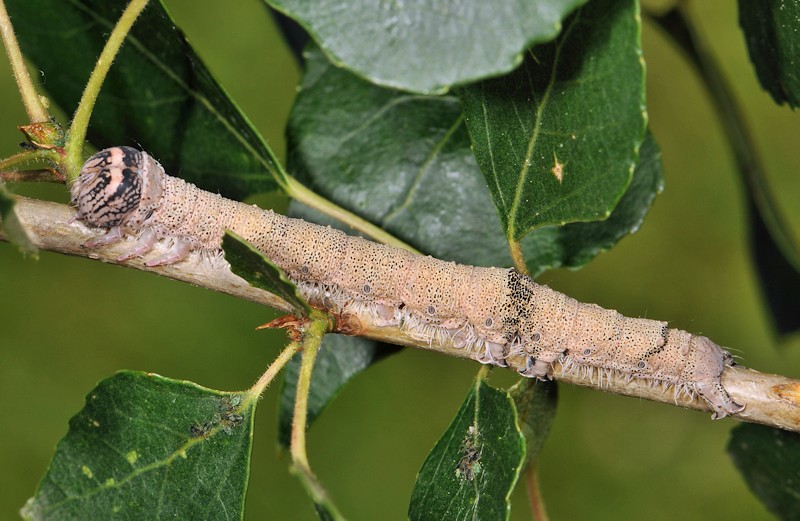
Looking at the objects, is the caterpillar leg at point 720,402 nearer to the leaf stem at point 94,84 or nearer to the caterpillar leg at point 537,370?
the caterpillar leg at point 537,370

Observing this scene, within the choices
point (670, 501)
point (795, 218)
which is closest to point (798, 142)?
point (795, 218)

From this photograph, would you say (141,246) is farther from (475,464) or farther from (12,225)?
(475,464)

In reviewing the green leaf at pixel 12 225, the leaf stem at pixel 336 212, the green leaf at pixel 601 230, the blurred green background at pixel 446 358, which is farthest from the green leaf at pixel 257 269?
the blurred green background at pixel 446 358

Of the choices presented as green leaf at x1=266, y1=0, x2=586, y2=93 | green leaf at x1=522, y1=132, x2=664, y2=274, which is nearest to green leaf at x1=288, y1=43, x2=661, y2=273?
green leaf at x1=522, y1=132, x2=664, y2=274

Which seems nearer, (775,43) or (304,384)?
(304,384)

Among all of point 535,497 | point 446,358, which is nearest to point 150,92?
point 535,497
